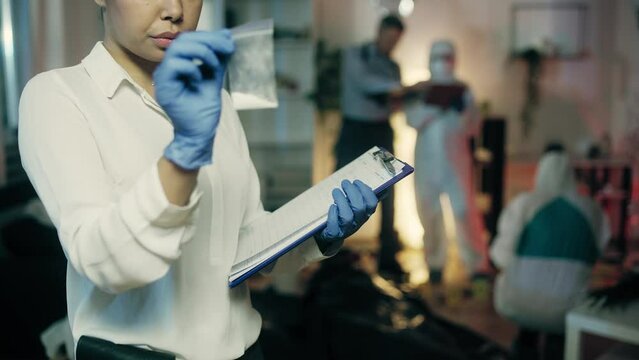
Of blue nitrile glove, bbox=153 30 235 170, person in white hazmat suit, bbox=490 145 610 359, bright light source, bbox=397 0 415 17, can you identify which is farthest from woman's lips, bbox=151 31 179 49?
bright light source, bbox=397 0 415 17

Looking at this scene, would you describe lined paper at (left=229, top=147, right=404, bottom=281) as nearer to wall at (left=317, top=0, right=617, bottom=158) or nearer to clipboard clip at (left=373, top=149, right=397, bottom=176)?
clipboard clip at (left=373, top=149, right=397, bottom=176)

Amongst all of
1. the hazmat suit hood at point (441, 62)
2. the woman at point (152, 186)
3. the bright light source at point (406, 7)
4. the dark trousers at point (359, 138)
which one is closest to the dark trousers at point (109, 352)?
the woman at point (152, 186)

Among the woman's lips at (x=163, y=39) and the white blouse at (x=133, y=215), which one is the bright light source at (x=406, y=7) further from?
the woman's lips at (x=163, y=39)

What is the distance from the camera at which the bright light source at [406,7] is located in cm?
389

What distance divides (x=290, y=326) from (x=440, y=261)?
1621 millimetres

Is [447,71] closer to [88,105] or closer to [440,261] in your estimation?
[440,261]

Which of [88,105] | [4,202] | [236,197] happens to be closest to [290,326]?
[4,202]

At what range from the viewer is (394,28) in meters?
3.49

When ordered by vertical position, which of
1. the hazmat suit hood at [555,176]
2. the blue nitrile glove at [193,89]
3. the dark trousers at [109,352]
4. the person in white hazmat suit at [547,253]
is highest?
the blue nitrile glove at [193,89]

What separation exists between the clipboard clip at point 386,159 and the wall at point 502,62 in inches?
128

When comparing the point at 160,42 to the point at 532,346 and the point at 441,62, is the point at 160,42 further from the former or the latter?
the point at 441,62

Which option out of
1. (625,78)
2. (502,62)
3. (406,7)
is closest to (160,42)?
(406,7)

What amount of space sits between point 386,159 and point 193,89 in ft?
1.06

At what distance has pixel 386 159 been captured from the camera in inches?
35.4
